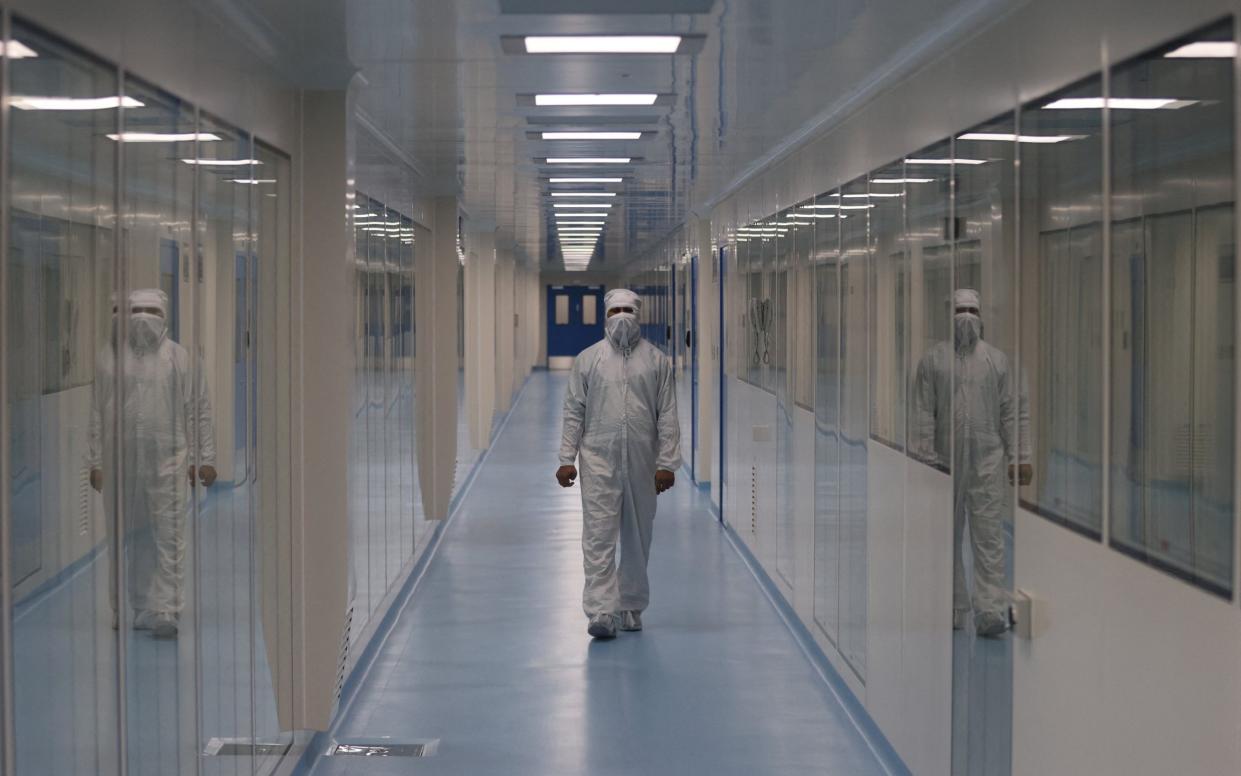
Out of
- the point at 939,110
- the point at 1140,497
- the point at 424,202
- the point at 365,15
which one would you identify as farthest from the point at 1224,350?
the point at 424,202

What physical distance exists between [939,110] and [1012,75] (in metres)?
0.75

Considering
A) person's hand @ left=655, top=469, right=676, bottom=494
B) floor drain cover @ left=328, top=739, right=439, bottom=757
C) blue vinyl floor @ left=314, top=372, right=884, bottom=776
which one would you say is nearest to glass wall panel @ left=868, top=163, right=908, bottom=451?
blue vinyl floor @ left=314, top=372, right=884, bottom=776

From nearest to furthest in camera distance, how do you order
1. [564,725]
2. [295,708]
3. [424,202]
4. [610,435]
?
[295,708]
[564,725]
[610,435]
[424,202]

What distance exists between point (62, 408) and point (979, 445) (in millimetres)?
2520

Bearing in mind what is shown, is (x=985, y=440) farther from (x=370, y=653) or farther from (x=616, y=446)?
(x=370, y=653)

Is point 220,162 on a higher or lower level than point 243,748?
higher

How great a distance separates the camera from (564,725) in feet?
18.8

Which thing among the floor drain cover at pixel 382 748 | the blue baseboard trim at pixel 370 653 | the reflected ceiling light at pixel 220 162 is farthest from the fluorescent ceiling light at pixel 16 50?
the floor drain cover at pixel 382 748

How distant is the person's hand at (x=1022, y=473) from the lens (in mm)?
3602

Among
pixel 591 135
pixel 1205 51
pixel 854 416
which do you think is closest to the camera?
pixel 1205 51

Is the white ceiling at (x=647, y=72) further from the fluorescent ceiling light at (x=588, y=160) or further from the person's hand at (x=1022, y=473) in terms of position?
the person's hand at (x=1022, y=473)

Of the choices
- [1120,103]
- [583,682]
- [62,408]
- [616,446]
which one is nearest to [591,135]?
[616,446]

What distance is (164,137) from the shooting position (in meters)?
3.32

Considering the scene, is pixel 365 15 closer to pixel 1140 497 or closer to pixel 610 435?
pixel 1140 497
